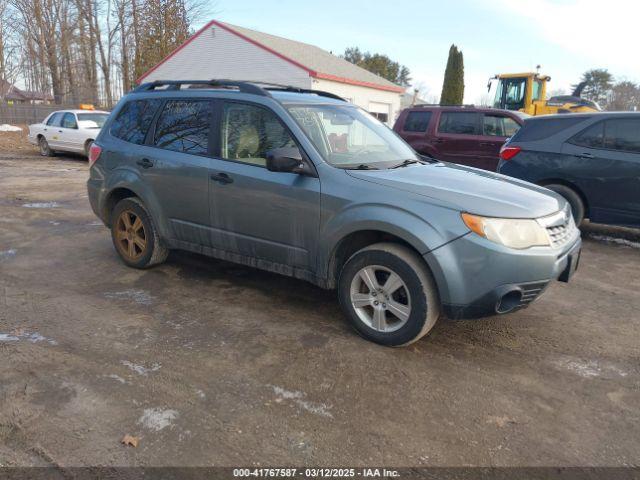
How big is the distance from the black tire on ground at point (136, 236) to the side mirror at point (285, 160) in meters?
1.83

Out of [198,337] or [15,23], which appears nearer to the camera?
[198,337]

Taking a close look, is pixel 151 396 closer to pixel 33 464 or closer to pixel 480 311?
pixel 33 464

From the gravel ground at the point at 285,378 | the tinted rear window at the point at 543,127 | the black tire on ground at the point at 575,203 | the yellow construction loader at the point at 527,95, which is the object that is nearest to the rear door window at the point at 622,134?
the tinted rear window at the point at 543,127

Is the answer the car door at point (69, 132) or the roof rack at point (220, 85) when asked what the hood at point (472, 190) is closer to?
the roof rack at point (220, 85)

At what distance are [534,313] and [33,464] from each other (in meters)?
3.86

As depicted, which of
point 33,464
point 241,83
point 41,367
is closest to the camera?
point 33,464

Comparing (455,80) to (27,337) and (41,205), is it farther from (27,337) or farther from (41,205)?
(27,337)

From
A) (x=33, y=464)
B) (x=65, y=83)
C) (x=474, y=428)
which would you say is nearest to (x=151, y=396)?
(x=33, y=464)

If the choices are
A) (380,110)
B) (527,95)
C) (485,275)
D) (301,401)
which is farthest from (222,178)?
(380,110)

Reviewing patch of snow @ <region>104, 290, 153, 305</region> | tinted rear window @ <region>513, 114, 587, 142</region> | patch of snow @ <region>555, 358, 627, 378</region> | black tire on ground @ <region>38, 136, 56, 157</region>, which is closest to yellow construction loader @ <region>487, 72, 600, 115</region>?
tinted rear window @ <region>513, 114, 587, 142</region>

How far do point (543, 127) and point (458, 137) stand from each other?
3.22 metres

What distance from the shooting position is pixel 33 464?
7.87 ft

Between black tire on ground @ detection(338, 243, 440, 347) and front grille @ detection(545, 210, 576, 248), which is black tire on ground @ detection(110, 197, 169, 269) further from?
front grille @ detection(545, 210, 576, 248)

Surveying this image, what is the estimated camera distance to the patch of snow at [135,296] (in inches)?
176
